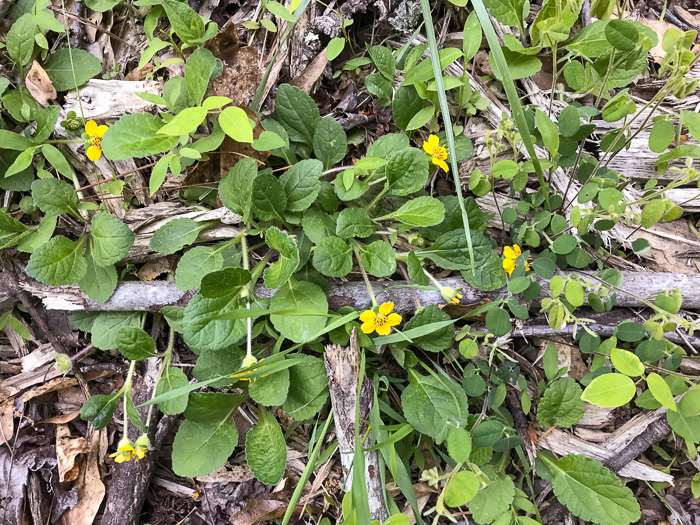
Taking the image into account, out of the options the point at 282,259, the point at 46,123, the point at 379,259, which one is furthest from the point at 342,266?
the point at 46,123

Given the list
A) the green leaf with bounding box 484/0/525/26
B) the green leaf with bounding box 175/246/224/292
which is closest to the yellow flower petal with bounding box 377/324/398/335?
the green leaf with bounding box 175/246/224/292

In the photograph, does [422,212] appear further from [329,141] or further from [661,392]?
[661,392]

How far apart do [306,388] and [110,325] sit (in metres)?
1.10

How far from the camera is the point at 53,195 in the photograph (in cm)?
222

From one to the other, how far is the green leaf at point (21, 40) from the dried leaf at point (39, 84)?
0.18 ft

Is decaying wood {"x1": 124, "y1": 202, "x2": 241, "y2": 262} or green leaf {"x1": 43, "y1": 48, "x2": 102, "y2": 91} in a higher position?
green leaf {"x1": 43, "y1": 48, "x2": 102, "y2": 91}

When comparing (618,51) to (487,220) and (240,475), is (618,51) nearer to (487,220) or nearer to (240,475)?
(487,220)

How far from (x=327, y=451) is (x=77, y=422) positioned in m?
1.50

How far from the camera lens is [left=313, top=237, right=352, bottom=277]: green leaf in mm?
1998

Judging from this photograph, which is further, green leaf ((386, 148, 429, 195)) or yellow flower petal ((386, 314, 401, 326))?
green leaf ((386, 148, 429, 195))

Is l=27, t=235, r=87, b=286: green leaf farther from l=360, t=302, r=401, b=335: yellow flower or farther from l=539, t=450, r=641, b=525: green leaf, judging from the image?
l=539, t=450, r=641, b=525: green leaf

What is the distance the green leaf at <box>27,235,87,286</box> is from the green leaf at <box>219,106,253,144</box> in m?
1.10

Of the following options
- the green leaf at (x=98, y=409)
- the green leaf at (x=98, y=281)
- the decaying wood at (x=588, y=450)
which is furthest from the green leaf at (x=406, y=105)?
the green leaf at (x=98, y=409)

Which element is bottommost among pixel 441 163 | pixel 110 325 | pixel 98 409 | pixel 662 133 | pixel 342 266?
pixel 98 409
